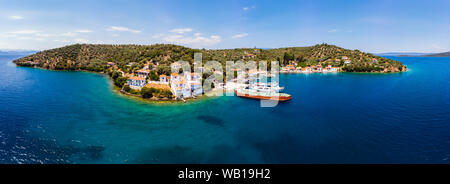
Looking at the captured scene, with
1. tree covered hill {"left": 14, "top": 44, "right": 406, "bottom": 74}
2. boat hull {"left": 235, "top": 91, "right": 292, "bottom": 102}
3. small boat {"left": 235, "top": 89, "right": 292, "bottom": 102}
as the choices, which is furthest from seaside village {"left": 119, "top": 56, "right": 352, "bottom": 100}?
tree covered hill {"left": 14, "top": 44, "right": 406, "bottom": 74}

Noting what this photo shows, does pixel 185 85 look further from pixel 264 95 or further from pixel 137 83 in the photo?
pixel 264 95

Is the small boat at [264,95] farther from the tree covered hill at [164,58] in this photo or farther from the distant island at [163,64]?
the tree covered hill at [164,58]

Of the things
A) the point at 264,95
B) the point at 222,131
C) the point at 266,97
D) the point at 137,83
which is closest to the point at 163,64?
the point at 137,83

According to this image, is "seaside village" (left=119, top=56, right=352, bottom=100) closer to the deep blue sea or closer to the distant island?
the distant island

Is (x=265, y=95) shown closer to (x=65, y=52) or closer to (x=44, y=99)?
(x=44, y=99)
